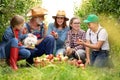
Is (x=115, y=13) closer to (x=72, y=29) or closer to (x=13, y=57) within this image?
(x=72, y=29)

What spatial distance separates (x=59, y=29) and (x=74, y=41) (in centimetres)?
38

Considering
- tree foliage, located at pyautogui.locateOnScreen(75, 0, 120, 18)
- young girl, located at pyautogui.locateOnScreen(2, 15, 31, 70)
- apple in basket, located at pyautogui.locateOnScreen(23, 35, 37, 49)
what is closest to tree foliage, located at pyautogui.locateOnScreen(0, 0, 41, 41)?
young girl, located at pyautogui.locateOnScreen(2, 15, 31, 70)

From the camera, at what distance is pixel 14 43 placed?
24.7ft

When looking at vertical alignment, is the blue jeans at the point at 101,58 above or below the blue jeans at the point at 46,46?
below

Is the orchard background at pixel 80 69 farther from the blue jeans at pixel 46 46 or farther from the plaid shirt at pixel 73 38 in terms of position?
the blue jeans at pixel 46 46

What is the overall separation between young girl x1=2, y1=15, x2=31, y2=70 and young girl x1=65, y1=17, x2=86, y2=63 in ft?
3.05

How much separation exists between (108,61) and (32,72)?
2.57 metres

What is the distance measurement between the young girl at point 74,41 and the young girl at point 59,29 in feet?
0.34

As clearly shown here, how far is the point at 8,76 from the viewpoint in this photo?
252 inches

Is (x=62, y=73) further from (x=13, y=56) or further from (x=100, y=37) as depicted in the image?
(x=100, y=37)

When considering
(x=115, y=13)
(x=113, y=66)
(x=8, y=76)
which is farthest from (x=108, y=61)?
(x=8, y=76)

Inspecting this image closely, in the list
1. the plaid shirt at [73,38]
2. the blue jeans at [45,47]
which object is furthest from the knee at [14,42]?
the plaid shirt at [73,38]

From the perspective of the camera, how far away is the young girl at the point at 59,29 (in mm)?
8609

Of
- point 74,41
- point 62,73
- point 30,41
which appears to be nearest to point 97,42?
point 74,41
